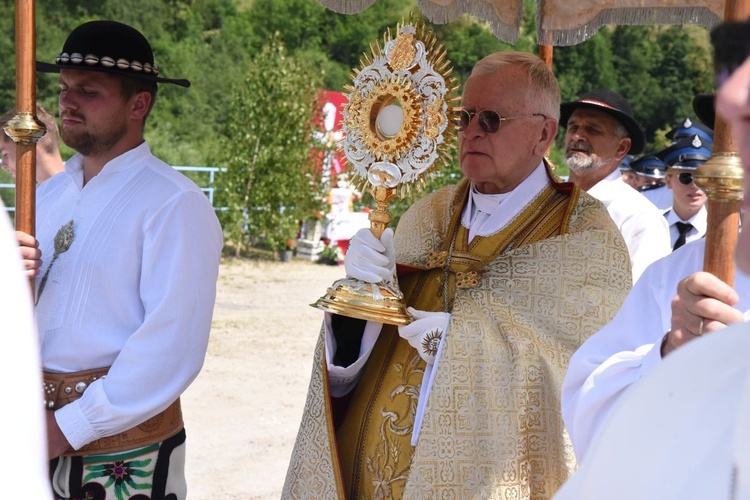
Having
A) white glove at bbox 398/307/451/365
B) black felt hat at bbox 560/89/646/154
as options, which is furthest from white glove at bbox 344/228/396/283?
black felt hat at bbox 560/89/646/154

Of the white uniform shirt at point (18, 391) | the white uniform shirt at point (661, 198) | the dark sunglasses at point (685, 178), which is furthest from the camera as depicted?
the white uniform shirt at point (661, 198)

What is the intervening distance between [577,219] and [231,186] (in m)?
12.3

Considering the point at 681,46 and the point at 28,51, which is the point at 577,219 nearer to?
the point at 28,51

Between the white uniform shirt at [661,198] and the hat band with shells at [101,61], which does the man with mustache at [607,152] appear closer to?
the hat band with shells at [101,61]

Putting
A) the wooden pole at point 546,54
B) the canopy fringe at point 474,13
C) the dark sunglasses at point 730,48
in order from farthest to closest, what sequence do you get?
the wooden pole at point 546,54
the canopy fringe at point 474,13
the dark sunglasses at point 730,48

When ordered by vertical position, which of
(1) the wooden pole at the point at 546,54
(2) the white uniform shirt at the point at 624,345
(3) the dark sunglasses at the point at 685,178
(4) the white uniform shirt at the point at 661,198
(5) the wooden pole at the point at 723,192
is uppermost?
(1) the wooden pole at the point at 546,54

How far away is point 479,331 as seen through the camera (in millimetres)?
2809

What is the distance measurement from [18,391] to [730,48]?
1.06 m

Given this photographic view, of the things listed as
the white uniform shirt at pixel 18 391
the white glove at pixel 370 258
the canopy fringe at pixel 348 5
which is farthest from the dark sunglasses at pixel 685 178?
the white uniform shirt at pixel 18 391

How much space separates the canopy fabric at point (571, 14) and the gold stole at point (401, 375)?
0.90 metres

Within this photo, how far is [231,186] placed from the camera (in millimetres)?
14867

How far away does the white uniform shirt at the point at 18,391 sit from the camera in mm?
Result: 888

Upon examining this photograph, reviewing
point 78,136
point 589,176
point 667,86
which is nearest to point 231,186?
point 589,176

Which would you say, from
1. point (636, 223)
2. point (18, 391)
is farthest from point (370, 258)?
point (636, 223)
